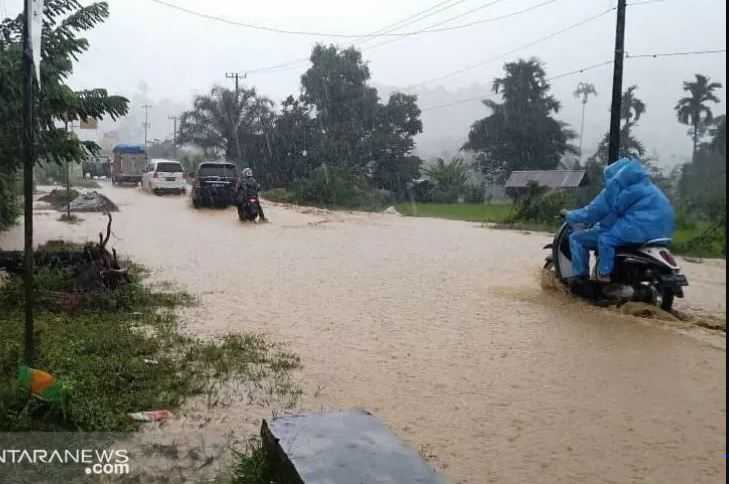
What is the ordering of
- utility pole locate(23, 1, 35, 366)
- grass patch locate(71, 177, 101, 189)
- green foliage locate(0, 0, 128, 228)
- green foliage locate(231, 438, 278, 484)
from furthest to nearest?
grass patch locate(71, 177, 101, 189) < green foliage locate(0, 0, 128, 228) < utility pole locate(23, 1, 35, 366) < green foliage locate(231, 438, 278, 484)

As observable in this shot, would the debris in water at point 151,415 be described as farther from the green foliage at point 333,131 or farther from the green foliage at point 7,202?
the green foliage at point 333,131

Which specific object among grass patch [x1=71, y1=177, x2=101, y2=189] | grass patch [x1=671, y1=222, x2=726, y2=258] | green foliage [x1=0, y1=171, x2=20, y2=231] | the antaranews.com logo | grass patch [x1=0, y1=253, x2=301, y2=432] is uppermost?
grass patch [x1=71, y1=177, x2=101, y2=189]

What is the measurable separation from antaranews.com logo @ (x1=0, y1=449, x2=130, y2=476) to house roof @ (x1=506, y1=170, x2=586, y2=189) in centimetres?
2444

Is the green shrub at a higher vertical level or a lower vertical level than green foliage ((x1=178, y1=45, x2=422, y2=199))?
lower

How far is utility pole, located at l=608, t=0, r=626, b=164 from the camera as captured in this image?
1441 cm

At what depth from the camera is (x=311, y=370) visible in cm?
595

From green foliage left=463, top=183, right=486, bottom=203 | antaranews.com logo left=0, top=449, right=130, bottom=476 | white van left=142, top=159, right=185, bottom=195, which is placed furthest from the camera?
green foliage left=463, top=183, right=486, bottom=203

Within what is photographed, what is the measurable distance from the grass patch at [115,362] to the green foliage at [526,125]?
3783cm

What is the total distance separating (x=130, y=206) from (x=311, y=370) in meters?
20.7

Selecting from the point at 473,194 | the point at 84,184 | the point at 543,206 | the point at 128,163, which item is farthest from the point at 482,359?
the point at 128,163

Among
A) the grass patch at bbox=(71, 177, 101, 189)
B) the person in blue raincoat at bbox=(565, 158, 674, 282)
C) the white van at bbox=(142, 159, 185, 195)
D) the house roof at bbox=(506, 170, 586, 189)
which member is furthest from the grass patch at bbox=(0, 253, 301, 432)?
the grass patch at bbox=(71, 177, 101, 189)

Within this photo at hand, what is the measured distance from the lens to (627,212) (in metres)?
7.95

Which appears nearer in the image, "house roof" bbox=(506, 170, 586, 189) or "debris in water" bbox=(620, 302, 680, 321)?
"debris in water" bbox=(620, 302, 680, 321)

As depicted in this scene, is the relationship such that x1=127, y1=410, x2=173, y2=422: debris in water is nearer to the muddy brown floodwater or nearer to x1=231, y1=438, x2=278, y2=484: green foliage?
the muddy brown floodwater
